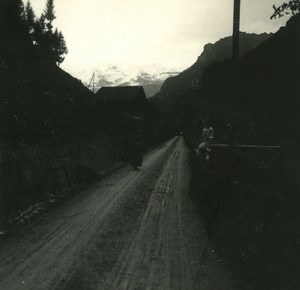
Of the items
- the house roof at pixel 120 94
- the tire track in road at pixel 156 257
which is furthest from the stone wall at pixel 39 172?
the house roof at pixel 120 94

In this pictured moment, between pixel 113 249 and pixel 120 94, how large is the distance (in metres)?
51.8

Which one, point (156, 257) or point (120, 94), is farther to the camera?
point (120, 94)

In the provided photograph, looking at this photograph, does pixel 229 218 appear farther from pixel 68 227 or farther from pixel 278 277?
pixel 68 227

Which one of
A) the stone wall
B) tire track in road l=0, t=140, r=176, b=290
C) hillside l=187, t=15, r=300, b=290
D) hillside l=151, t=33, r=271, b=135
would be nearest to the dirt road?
tire track in road l=0, t=140, r=176, b=290

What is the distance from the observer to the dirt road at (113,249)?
6.48m

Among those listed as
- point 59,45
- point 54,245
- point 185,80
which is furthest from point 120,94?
point 185,80

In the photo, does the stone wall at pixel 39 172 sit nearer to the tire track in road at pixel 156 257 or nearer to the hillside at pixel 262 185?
the tire track in road at pixel 156 257

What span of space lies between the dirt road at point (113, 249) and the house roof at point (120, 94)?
45310mm

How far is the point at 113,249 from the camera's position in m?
8.04

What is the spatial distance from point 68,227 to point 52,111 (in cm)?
1415

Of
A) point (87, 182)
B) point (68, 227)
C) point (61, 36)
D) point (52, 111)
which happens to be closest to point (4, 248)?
point (68, 227)

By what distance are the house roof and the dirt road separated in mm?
45310

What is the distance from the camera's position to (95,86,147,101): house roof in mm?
57719

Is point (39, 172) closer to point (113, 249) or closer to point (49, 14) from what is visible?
point (113, 249)
